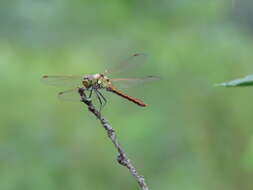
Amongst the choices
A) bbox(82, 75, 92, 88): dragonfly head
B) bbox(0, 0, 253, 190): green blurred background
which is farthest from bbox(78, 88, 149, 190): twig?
bbox(0, 0, 253, 190): green blurred background

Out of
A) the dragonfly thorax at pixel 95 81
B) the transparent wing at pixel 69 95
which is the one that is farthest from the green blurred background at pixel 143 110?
the dragonfly thorax at pixel 95 81

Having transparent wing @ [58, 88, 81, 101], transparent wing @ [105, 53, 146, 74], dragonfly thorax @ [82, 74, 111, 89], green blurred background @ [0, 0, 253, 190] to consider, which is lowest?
green blurred background @ [0, 0, 253, 190]

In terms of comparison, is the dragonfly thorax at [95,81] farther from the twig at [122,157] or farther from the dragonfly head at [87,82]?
the twig at [122,157]

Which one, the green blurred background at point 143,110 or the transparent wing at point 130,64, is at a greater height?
the transparent wing at point 130,64

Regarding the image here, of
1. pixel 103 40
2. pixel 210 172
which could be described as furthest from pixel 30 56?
pixel 210 172

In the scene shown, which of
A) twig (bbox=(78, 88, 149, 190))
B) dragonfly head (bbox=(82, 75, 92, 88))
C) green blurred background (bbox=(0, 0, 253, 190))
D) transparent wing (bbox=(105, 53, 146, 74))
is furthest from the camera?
green blurred background (bbox=(0, 0, 253, 190))

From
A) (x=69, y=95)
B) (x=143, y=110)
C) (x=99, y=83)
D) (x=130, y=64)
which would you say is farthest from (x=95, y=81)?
(x=143, y=110)

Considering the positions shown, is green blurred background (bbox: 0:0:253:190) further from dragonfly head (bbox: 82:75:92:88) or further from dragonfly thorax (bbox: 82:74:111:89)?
dragonfly head (bbox: 82:75:92:88)

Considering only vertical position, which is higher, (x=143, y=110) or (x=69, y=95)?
(x=69, y=95)

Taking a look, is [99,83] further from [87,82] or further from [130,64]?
[130,64]

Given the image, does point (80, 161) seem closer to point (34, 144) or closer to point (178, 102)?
point (34, 144)
